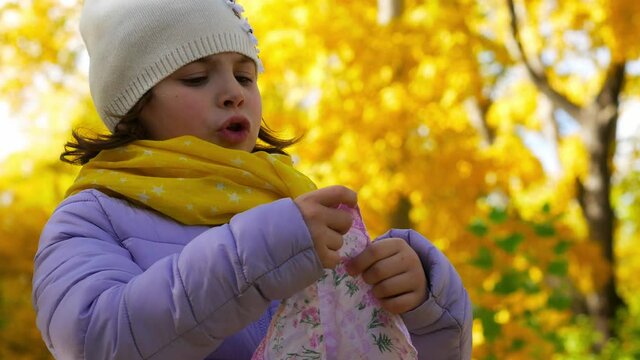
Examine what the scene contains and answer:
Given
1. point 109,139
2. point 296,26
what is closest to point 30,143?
point 296,26

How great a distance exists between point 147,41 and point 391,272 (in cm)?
66

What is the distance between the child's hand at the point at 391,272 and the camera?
1.21 metres

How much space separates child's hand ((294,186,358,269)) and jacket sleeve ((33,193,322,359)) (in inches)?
0.5

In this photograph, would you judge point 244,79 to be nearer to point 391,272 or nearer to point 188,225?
point 188,225

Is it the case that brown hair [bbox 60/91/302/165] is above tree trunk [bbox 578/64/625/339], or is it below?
above

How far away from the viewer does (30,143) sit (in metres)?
10.2

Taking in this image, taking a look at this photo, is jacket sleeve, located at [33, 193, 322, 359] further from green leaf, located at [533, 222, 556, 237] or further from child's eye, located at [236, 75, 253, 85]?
green leaf, located at [533, 222, 556, 237]

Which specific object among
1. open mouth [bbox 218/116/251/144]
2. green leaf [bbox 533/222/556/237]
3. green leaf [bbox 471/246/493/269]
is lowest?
green leaf [bbox 533/222/556/237]

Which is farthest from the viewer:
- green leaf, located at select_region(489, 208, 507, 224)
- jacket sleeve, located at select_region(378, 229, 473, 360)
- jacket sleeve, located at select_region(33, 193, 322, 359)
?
green leaf, located at select_region(489, 208, 507, 224)

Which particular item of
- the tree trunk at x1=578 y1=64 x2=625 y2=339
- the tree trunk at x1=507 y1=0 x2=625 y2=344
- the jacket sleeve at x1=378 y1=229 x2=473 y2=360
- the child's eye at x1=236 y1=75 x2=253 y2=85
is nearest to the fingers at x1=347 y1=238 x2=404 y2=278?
the jacket sleeve at x1=378 y1=229 x2=473 y2=360

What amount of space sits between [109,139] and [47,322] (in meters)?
0.49

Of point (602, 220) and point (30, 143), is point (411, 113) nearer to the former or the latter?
point (602, 220)

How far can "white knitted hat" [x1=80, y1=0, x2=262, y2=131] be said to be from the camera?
150 centimetres

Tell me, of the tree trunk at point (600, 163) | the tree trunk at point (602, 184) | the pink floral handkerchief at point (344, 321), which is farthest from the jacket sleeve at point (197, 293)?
the tree trunk at point (602, 184)
